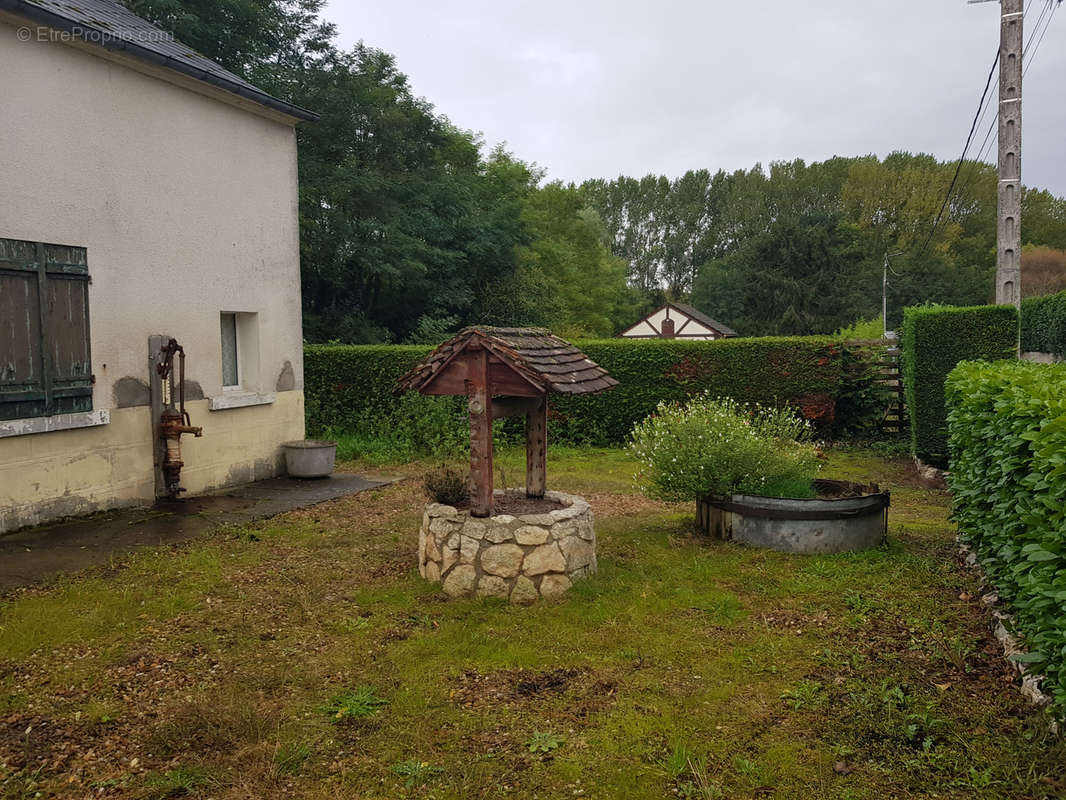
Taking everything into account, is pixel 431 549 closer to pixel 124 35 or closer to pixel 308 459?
pixel 308 459

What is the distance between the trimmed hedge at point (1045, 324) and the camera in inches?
755

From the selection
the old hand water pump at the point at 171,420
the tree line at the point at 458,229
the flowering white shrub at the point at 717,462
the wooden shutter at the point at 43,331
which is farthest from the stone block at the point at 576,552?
the tree line at the point at 458,229

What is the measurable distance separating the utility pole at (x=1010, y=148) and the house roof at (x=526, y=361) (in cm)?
919

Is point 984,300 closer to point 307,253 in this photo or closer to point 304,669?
point 307,253

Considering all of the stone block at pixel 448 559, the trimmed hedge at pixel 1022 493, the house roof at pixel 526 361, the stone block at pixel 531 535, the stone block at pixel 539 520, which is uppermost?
the house roof at pixel 526 361

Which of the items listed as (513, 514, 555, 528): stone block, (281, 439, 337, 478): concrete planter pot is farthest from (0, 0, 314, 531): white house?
(513, 514, 555, 528): stone block

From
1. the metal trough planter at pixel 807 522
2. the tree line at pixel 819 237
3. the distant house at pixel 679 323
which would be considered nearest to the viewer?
the metal trough planter at pixel 807 522

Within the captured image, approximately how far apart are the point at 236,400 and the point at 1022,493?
8.39m

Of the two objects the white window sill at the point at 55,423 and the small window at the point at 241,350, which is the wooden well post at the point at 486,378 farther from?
the small window at the point at 241,350

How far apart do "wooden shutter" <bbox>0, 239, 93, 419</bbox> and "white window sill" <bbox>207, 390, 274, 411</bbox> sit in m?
1.64

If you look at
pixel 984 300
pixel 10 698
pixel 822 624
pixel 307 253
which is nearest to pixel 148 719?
pixel 10 698

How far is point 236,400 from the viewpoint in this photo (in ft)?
30.6

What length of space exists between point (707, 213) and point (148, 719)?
70.4 metres

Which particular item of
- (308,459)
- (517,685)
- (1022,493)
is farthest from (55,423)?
(1022,493)
